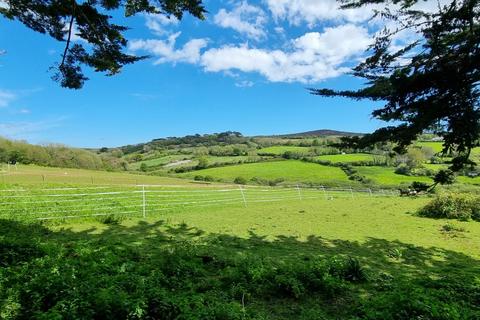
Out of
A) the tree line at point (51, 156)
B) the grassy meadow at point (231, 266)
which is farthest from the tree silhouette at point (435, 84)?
the tree line at point (51, 156)

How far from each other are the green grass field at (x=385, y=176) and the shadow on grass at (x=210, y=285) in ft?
119

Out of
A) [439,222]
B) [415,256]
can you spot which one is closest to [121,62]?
[415,256]

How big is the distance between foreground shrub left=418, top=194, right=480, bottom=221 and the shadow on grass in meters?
9.62

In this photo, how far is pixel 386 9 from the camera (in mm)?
5227

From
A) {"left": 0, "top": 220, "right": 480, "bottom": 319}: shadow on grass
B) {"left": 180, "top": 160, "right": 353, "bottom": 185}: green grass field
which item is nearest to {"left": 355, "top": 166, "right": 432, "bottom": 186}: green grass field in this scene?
{"left": 180, "top": 160, "right": 353, "bottom": 185}: green grass field

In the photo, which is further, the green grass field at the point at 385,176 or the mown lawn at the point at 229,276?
the green grass field at the point at 385,176

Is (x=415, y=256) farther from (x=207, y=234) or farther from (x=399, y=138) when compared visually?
(x=207, y=234)

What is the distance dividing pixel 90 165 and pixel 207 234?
51090mm

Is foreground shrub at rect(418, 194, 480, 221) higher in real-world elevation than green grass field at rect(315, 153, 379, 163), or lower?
lower

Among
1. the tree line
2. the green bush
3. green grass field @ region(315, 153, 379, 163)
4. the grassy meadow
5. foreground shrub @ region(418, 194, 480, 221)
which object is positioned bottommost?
the green bush

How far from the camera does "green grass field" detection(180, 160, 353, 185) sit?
45.1m

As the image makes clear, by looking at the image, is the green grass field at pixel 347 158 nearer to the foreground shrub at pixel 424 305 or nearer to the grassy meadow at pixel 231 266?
the grassy meadow at pixel 231 266

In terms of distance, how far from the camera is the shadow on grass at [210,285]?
361 centimetres

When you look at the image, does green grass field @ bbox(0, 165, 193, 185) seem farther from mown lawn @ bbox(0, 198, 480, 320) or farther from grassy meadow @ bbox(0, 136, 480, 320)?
mown lawn @ bbox(0, 198, 480, 320)
